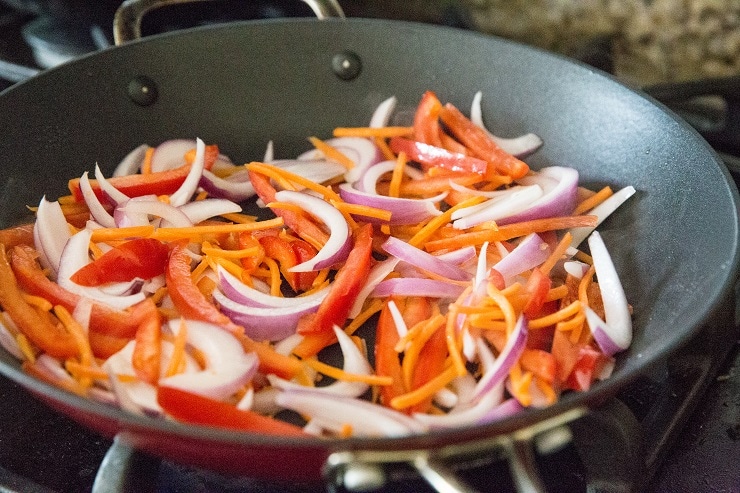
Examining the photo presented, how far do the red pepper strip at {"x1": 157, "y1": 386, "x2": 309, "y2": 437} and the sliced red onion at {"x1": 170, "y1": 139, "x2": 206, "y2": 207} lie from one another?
0.59 metres

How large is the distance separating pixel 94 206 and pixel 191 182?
0.20 metres

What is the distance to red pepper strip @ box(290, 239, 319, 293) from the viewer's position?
53.4 inches

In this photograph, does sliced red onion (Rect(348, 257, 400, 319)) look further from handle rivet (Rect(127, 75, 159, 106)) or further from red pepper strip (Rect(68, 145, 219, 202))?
handle rivet (Rect(127, 75, 159, 106))

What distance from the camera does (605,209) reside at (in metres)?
1.46

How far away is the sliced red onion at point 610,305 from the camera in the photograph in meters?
1.17

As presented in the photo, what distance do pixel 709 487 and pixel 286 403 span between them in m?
0.69

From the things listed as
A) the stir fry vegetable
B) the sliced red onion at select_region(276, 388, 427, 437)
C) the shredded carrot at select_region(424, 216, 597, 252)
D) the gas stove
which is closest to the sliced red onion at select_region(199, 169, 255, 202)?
the stir fry vegetable

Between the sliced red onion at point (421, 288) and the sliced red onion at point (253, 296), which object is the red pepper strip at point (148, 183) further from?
the sliced red onion at point (421, 288)

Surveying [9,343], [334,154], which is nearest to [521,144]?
[334,154]

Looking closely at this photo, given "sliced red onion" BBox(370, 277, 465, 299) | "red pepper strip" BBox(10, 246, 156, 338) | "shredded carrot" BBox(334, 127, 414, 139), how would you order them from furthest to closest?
"shredded carrot" BBox(334, 127, 414, 139) < "sliced red onion" BBox(370, 277, 465, 299) < "red pepper strip" BBox(10, 246, 156, 338)

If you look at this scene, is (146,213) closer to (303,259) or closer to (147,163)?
(147,163)

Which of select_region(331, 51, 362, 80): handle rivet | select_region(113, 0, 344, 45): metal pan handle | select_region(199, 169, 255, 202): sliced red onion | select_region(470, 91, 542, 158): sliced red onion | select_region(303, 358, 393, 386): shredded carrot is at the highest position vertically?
select_region(113, 0, 344, 45): metal pan handle

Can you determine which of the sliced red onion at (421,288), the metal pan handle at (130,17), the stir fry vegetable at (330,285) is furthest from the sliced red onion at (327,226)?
the metal pan handle at (130,17)

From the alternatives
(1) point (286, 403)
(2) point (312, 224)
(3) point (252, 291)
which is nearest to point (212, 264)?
(3) point (252, 291)
